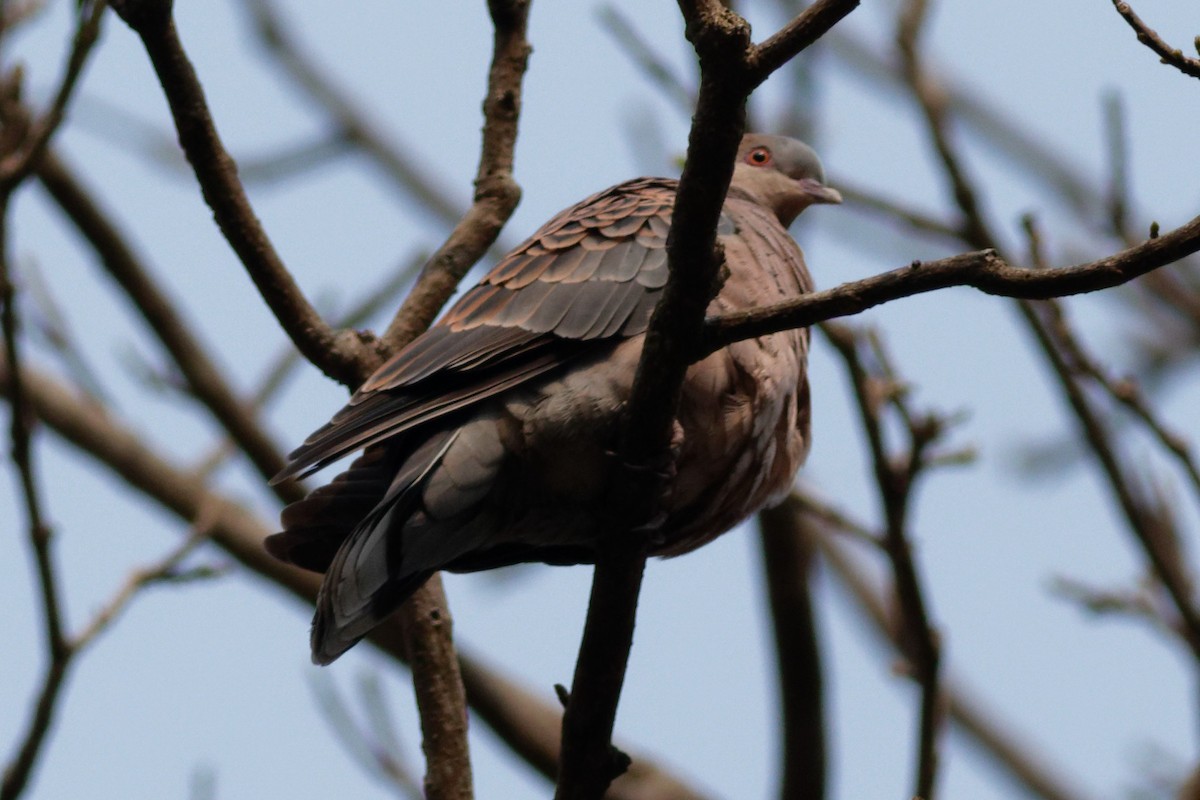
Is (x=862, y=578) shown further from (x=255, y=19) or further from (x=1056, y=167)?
(x=255, y=19)

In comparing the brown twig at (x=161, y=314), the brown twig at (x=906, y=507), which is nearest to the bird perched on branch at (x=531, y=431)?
the brown twig at (x=906, y=507)

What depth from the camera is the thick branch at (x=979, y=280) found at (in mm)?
2396

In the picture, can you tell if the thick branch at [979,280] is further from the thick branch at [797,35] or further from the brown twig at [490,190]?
the brown twig at [490,190]

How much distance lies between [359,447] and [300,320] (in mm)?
644

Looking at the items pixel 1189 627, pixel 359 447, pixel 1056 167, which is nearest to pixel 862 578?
pixel 1056 167

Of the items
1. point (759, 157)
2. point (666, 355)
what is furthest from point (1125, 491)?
point (666, 355)

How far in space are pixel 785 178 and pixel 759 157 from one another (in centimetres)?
16

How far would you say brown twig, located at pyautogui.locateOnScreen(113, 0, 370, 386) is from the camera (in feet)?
11.5

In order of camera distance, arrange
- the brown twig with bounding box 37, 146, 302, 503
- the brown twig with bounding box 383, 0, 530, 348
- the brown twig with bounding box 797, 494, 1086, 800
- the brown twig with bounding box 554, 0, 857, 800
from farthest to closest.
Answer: the brown twig with bounding box 797, 494, 1086, 800 < the brown twig with bounding box 37, 146, 302, 503 < the brown twig with bounding box 383, 0, 530, 348 < the brown twig with bounding box 554, 0, 857, 800

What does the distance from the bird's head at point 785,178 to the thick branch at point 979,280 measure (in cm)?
260

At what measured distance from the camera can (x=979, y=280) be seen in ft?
8.35

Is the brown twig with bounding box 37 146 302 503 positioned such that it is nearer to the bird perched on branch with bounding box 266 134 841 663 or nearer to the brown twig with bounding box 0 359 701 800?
the brown twig with bounding box 0 359 701 800

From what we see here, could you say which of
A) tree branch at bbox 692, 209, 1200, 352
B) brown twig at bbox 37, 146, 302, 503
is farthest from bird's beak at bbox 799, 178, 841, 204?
tree branch at bbox 692, 209, 1200, 352

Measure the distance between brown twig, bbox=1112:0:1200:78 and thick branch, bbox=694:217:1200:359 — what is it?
36 centimetres
